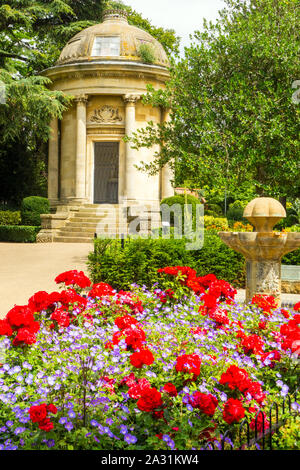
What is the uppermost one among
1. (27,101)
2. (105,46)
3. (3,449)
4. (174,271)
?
(105,46)

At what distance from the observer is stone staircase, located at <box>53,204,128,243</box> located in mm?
20203

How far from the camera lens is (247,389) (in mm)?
3070

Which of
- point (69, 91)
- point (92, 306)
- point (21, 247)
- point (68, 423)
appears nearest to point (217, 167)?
point (92, 306)

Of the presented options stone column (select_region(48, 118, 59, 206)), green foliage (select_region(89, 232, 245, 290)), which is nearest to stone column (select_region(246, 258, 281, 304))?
green foliage (select_region(89, 232, 245, 290))

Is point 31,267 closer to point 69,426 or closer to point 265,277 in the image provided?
point 265,277

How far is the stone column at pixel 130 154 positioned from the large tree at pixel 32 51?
351 centimetres

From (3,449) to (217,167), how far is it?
36.4ft

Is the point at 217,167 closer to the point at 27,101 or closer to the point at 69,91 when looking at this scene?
the point at 27,101

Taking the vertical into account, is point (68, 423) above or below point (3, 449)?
above

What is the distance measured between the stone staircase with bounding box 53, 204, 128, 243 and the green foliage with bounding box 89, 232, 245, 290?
30.5 ft

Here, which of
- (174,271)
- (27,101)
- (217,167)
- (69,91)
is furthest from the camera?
(69,91)

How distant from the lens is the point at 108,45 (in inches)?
959

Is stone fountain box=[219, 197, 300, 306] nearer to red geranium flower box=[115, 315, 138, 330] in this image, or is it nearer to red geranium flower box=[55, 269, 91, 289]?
red geranium flower box=[55, 269, 91, 289]

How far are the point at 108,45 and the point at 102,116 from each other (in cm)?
417
